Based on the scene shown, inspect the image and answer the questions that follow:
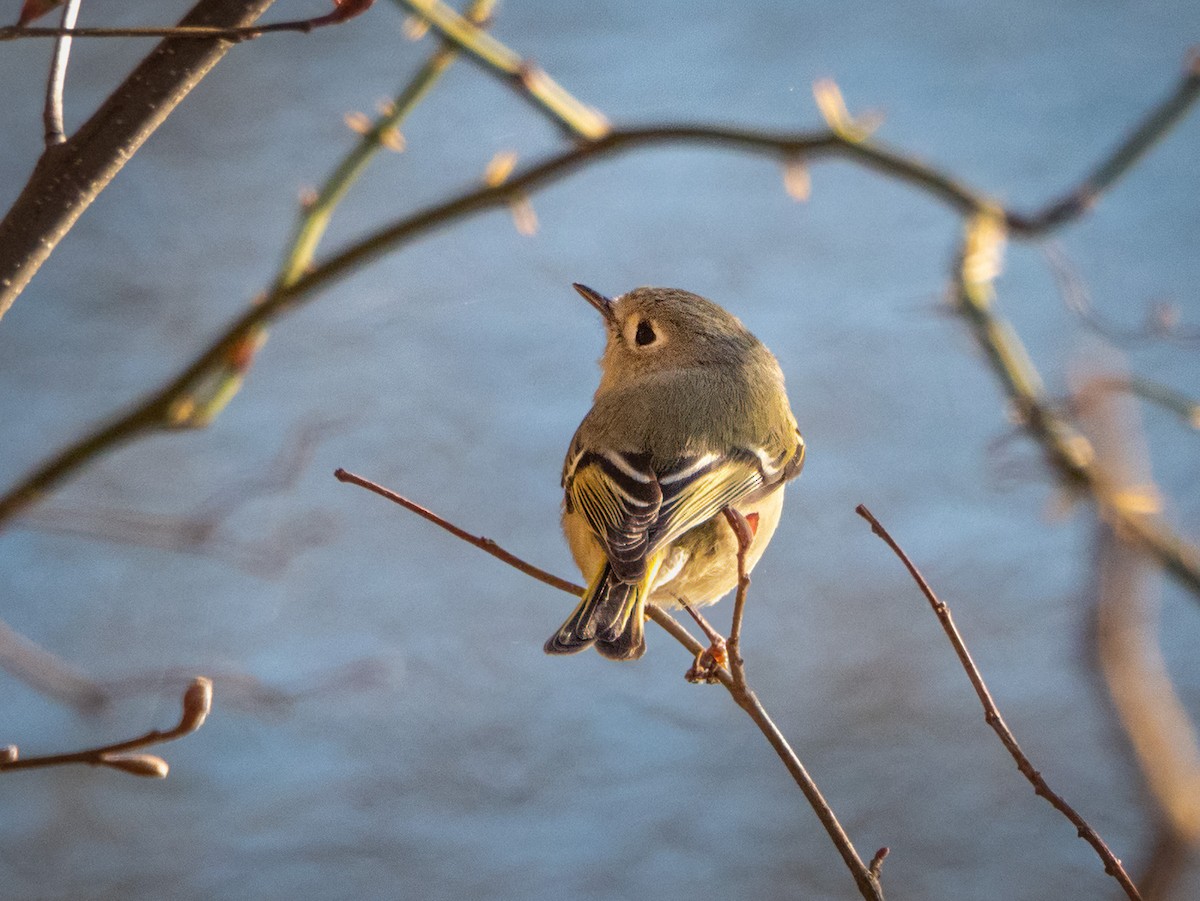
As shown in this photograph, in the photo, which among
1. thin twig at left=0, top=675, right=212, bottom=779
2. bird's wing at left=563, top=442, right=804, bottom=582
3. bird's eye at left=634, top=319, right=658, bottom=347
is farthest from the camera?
bird's eye at left=634, top=319, right=658, bottom=347

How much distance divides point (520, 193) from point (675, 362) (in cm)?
47

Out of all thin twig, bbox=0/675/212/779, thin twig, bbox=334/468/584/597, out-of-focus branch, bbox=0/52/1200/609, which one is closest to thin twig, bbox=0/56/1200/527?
out-of-focus branch, bbox=0/52/1200/609

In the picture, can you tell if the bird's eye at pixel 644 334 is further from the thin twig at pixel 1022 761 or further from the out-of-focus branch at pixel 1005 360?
the thin twig at pixel 1022 761

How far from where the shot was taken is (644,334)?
60.1 inches

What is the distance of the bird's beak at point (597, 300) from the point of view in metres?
1.54

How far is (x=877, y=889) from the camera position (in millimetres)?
613

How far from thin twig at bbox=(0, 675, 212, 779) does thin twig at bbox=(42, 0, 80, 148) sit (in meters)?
0.31

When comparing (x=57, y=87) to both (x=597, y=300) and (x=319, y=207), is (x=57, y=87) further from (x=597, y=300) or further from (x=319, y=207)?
(x=597, y=300)

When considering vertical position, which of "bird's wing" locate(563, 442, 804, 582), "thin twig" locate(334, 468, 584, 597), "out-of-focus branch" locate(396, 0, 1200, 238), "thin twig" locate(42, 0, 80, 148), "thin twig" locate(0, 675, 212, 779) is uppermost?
"out-of-focus branch" locate(396, 0, 1200, 238)

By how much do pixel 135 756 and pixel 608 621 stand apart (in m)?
0.56

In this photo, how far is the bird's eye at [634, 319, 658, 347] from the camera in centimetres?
152

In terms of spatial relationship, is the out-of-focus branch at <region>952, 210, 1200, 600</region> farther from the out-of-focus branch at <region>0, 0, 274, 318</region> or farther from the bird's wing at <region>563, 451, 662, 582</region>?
the out-of-focus branch at <region>0, 0, 274, 318</region>

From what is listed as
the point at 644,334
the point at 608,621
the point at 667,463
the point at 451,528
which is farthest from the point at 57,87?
the point at 644,334

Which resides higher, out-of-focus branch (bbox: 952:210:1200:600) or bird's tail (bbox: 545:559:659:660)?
out-of-focus branch (bbox: 952:210:1200:600)
